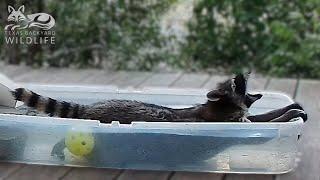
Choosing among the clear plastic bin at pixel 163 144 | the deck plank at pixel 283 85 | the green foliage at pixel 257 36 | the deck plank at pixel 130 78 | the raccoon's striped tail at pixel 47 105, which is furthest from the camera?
the green foliage at pixel 257 36

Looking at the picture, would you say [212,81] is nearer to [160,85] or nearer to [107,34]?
[160,85]

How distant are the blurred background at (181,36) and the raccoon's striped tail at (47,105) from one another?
1.49m

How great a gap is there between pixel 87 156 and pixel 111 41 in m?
1.77

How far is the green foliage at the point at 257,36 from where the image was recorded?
9.88ft

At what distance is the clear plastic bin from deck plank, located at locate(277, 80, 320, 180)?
1.4 inches

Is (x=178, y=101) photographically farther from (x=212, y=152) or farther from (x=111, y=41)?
(x=111, y=41)

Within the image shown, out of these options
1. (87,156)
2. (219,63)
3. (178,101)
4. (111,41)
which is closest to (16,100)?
(87,156)

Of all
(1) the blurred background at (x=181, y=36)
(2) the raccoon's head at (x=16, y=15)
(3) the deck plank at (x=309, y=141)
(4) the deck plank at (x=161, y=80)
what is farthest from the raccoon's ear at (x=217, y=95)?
(1) the blurred background at (x=181, y=36)

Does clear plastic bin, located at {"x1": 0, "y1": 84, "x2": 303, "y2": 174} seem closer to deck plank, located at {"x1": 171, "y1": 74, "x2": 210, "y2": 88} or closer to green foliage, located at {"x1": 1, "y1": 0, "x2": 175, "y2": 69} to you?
deck plank, located at {"x1": 171, "y1": 74, "x2": 210, "y2": 88}

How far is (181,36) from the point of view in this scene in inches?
127

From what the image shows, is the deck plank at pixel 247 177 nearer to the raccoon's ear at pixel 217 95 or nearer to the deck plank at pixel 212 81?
the raccoon's ear at pixel 217 95

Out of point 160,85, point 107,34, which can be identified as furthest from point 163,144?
point 107,34

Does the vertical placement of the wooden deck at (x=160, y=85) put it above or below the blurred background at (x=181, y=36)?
below

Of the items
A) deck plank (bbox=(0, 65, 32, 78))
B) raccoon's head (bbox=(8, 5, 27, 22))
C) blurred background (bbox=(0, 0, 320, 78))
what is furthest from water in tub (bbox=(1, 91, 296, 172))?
blurred background (bbox=(0, 0, 320, 78))
